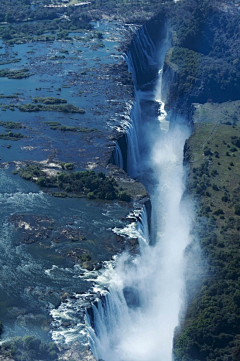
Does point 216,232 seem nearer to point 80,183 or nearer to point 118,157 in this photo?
point 80,183

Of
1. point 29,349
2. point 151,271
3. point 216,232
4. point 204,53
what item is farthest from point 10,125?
point 204,53

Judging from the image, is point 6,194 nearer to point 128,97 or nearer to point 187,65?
point 128,97

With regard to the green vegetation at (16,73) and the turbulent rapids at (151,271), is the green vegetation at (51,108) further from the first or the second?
the green vegetation at (16,73)

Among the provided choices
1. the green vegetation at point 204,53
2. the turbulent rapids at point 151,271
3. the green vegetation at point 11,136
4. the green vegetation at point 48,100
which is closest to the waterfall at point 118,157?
the turbulent rapids at point 151,271

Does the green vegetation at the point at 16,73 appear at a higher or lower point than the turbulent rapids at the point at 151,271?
higher

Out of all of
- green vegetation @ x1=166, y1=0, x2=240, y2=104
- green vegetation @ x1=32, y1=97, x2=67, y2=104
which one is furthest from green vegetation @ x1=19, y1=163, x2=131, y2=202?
green vegetation @ x1=166, y1=0, x2=240, y2=104

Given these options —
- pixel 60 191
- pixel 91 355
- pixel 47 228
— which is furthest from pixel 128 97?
pixel 91 355

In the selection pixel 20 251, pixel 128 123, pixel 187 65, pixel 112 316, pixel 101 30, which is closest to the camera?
pixel 112 316
